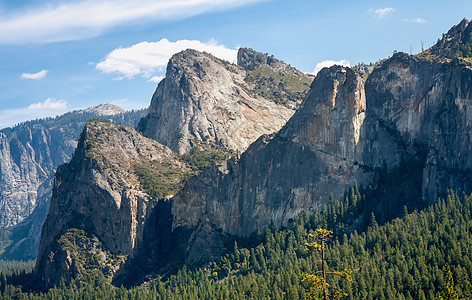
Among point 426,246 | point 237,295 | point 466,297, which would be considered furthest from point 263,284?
point 466,297

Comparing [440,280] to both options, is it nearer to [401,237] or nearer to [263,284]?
[401,237]

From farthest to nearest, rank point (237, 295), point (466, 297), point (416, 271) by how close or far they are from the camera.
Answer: point (237, 295), point (416, 271), point (466, 297)

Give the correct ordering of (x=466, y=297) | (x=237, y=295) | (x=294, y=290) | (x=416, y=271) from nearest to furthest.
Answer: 1. (x=466, y=297)
2. (x=416, y=271)
3. (x=294, y=290)
4. (x=237, y=295)

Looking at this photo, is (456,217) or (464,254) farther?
(456,217)

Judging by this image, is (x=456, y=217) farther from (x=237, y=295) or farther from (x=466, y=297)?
(x=237, y=295)

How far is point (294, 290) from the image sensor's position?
18488cm

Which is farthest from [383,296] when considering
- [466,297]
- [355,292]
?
[466,297]

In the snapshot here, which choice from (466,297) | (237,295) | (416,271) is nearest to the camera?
(466,297)

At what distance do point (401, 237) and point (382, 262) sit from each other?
14528 mm

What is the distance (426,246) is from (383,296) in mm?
26687

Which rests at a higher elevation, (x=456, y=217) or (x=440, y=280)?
(x=456, y=217)

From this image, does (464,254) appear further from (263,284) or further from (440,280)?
(263,284)

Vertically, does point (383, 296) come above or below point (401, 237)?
below

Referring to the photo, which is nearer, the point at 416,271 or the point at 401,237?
the point at 416,271
